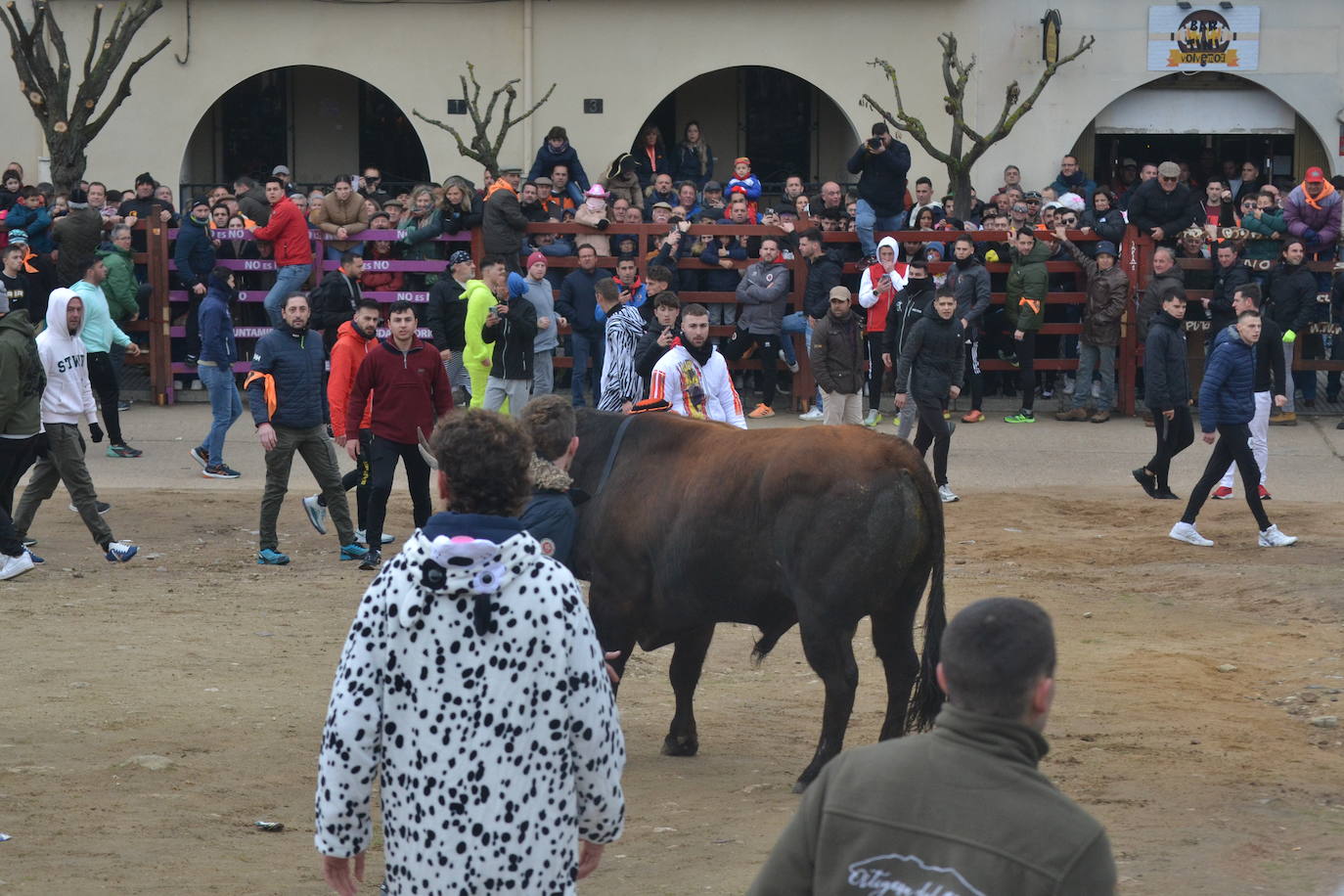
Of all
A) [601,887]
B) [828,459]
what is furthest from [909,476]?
[601,887]

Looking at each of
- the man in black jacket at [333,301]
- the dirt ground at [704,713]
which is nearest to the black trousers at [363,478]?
the dirt ground at [704,713]

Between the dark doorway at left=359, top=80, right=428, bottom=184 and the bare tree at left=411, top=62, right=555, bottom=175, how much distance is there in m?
2.32

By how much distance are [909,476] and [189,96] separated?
1854cm

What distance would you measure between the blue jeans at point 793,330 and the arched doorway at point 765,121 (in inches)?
304

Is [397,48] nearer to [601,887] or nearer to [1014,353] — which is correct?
[1014,353]

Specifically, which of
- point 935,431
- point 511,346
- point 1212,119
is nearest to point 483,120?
point 511,346

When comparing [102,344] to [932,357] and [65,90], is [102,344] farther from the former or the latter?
[932,357]

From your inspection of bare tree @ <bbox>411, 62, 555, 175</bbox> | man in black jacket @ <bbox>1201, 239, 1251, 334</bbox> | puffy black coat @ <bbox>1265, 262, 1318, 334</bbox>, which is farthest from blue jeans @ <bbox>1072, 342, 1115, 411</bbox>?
bare tree @ <bbox>411, 62, 555, 175</bbox>

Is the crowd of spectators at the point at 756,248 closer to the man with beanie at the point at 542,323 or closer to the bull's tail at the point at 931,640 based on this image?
the man with beanie at the point at 542,323

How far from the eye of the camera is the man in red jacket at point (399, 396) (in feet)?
36.7

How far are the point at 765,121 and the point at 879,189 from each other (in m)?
7.47

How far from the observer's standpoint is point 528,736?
3.72m

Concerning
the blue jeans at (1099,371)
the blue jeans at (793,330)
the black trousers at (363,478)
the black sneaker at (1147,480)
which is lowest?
the black sneaker at (1147,480)

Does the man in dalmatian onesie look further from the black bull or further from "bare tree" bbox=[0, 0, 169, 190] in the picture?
"bare tree" bbox=[0, 0, 169, 190]
